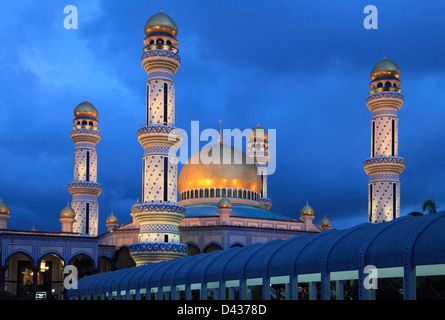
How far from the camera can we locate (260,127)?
75.9m

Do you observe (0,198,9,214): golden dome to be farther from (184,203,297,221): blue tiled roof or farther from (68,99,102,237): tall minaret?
(184,203,297,221): blue tiled roof

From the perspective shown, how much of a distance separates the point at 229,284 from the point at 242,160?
4376 centimetres

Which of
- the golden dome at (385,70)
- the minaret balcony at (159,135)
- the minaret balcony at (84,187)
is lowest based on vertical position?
the minaret balcony at (84,187)

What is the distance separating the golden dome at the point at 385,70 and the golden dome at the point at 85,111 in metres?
25.6

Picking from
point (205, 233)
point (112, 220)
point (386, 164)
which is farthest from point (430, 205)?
point (112, 220)

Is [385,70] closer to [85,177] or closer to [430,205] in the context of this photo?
[430,205]

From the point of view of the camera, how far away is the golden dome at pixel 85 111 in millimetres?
61688

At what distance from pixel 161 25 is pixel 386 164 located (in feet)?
62.5

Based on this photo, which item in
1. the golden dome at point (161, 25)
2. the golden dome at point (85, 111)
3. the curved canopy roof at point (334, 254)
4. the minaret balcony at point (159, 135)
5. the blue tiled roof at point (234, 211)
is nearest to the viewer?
the curved canopy roof at point (334, 254)

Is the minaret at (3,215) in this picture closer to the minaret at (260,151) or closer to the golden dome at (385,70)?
the minaret at (260,151)

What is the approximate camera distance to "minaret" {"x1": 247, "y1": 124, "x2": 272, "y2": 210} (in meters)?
73.1

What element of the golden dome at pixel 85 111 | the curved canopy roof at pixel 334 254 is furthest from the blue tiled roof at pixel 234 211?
the curved canopy roof at pixel 334 254

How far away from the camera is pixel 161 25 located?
47.5 meters
